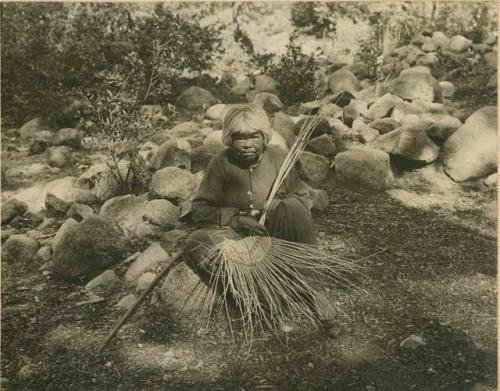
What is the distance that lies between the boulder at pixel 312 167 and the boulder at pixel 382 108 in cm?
94

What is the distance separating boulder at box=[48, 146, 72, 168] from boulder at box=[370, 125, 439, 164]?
274cm

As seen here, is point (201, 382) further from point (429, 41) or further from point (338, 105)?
point (429, 41)

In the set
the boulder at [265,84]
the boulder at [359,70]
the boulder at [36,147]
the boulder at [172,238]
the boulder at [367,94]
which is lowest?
the boulder at [172,238]

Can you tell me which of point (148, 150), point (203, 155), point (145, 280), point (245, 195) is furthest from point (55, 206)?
point (245, 195)

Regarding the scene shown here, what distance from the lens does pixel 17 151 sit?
530 cm

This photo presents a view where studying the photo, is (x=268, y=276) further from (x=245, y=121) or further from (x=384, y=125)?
(x=384, y=125)

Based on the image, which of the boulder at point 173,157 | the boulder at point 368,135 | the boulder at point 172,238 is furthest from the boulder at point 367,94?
the boulder at point 172,238

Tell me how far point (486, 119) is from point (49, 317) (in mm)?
3105

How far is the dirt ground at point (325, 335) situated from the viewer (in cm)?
241

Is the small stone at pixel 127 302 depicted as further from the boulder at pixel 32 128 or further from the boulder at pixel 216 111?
the boulder at pixel 32 128

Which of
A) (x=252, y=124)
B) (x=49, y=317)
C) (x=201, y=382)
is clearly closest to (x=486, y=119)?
(x=252, y=124)

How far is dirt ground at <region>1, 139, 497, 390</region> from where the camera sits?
7.91 ft

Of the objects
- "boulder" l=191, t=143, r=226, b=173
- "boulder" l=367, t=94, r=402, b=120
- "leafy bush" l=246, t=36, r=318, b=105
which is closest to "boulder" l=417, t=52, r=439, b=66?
"leafy bush" l=246, t=36, r=318, b=105

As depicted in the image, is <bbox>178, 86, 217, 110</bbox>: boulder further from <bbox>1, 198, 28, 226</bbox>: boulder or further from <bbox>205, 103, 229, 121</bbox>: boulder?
<bbox>1, 198, 28, 226</bbox>: boulder
